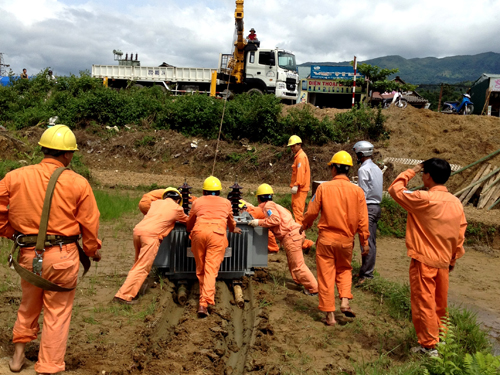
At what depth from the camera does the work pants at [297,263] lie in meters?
6.13

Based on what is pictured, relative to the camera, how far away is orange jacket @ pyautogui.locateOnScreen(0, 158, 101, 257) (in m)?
3.53

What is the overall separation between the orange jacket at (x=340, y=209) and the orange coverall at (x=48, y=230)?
271 cm

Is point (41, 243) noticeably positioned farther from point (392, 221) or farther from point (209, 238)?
point (392, 221)

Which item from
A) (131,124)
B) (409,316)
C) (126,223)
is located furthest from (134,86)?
(409,316)

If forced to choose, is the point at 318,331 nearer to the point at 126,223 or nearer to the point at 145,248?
the point at 145,248

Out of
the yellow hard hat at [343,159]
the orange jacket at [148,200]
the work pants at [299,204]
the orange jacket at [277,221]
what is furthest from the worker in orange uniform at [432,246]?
the work pants at [299,204]

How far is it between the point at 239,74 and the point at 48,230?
1848 centimetres

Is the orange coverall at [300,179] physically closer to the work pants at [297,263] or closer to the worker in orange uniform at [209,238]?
the work pants at [297,263]

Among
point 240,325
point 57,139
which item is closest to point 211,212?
point 240,325

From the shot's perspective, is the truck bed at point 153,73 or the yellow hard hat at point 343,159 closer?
the yellow hard hat at point 343,159

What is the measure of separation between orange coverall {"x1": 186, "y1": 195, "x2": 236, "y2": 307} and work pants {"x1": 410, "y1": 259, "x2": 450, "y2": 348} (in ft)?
7.59

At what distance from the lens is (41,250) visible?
11.4ft

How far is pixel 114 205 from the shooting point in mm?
10547

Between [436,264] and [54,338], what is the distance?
3514 mm
